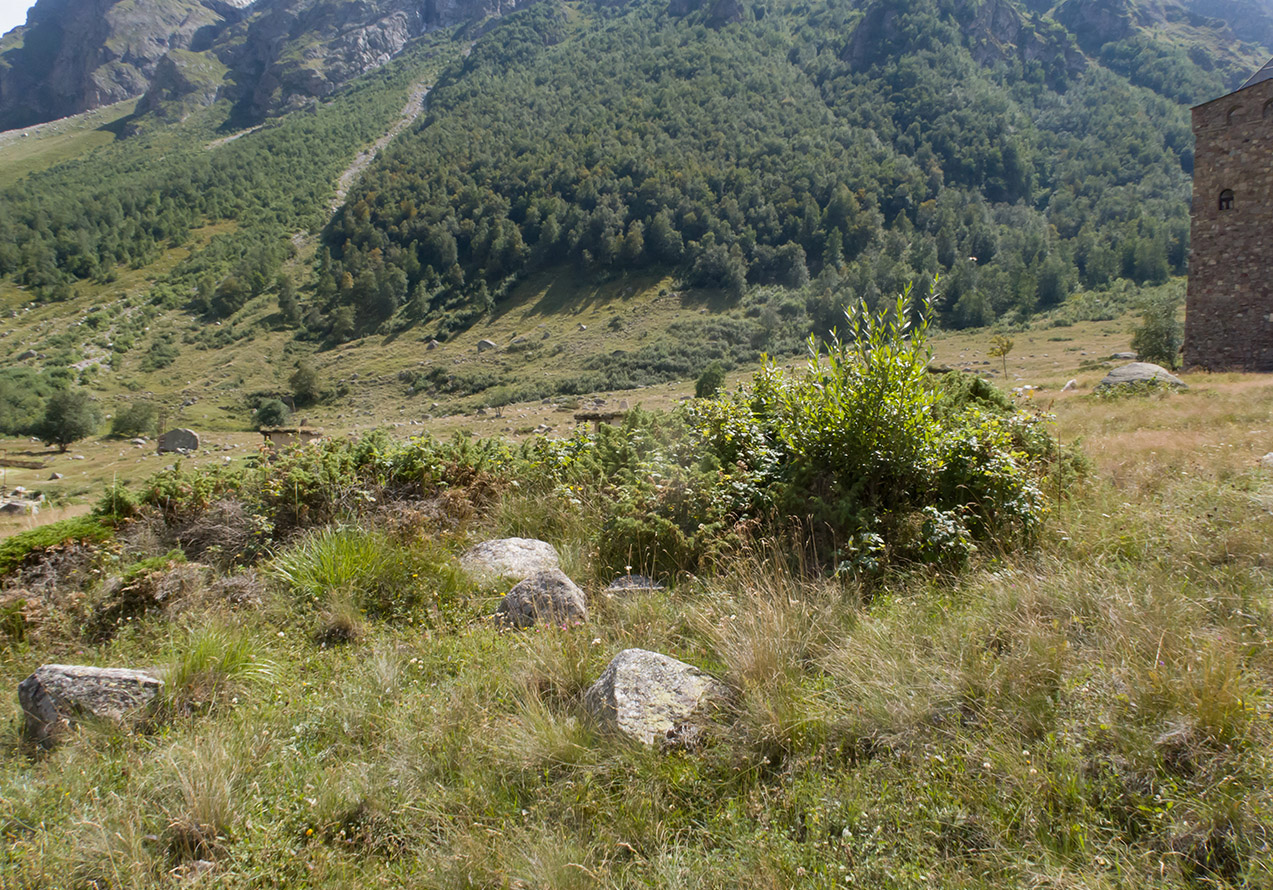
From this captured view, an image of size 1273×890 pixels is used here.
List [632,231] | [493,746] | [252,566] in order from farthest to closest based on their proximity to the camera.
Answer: [632,231] < [252,566] < [493,746]

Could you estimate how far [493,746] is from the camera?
293cm

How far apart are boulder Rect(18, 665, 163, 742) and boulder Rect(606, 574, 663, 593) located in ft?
8.79

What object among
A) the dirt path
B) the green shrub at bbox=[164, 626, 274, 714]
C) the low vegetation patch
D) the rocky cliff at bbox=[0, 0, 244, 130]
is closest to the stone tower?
the low vegetation patch

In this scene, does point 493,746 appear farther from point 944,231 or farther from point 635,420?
point 944,231

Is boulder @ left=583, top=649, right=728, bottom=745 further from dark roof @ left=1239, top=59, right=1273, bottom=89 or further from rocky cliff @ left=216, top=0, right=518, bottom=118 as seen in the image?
rocky cliff @ left=216, top=0, right=518, bottom=118

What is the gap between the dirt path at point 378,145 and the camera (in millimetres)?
115081

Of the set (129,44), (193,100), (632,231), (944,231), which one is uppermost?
(129,44)

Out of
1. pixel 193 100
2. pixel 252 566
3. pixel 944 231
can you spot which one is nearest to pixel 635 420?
pixel 252 566

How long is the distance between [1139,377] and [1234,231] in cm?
777

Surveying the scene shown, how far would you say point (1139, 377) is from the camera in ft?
48.6

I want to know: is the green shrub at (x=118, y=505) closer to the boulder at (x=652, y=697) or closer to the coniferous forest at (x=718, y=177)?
the boulder at (x=652, y=697)

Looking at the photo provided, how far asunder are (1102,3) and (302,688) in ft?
669

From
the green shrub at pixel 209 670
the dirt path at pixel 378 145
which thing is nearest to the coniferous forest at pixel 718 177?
the dirt path at pixel 378 145

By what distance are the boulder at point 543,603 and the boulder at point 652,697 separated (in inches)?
35.0
